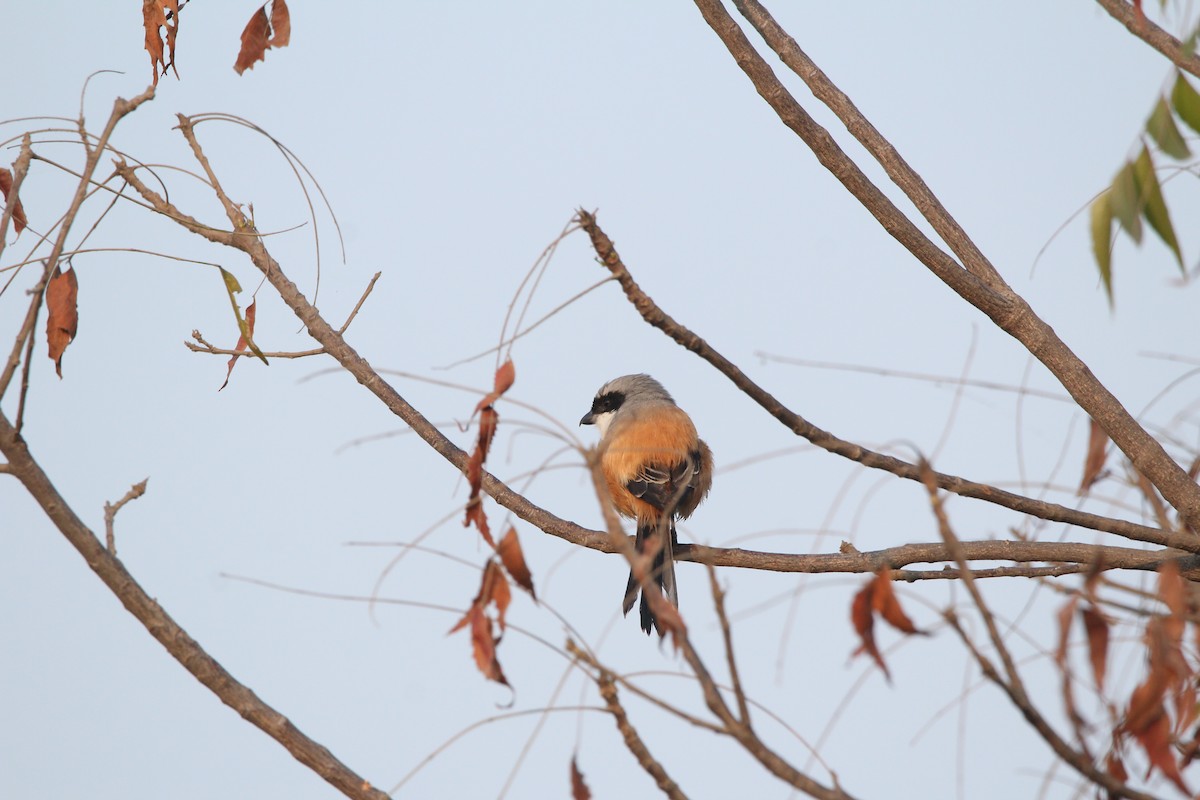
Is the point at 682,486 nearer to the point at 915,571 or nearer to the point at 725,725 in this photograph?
the point at 915,571

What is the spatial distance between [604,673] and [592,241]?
90 cm

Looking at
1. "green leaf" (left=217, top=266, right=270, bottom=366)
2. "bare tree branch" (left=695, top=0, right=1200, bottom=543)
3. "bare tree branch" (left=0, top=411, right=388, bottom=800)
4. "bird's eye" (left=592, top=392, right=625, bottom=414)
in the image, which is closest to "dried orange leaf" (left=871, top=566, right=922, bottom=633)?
"bare tree branch" (left=0, top=411, right=388, bottom=800)

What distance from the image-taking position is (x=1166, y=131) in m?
1.82

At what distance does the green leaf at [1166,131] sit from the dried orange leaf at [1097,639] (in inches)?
29.1

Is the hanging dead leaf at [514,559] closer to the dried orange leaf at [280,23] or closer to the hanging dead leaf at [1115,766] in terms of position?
the hanging dead leaf at [1115,766]

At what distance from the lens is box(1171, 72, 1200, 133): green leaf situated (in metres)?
1.88

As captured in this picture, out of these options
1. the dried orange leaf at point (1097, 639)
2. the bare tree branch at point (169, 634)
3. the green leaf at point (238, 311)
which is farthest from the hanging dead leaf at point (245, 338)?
the dried orange leaf at point (1097, 639)

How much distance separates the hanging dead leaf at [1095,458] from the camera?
10.8ft

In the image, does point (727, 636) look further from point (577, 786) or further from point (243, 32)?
point (243, 32)

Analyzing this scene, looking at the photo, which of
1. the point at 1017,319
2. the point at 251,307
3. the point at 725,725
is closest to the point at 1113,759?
the point at 725,725

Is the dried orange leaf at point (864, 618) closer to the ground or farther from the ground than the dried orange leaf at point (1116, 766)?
farther from the ground

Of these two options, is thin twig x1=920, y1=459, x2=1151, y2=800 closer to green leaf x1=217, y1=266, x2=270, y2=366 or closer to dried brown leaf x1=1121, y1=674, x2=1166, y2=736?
dried brown leaf x1=1121, y1=674, x2=1166, y2=736

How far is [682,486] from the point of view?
5.70 m

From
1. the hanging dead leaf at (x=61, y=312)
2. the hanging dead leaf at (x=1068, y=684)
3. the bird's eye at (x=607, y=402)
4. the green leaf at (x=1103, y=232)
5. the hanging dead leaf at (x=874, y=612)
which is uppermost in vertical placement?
the bird's eye at (x=607, y=402)
